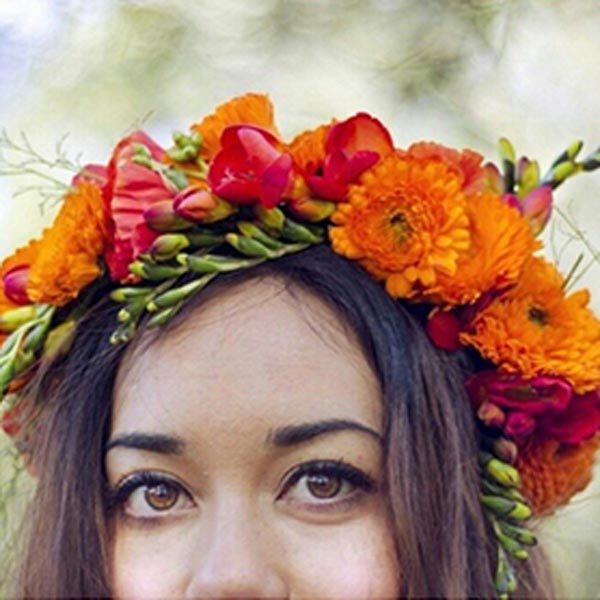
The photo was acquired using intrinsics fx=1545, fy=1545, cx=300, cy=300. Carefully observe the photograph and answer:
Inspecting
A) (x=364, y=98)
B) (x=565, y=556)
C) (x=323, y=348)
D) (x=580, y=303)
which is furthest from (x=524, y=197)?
(x=364, y=98)

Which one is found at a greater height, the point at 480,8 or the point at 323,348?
the point at 480,8

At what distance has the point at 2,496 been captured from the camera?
280cm

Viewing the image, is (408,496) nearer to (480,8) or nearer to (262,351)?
(262,351)

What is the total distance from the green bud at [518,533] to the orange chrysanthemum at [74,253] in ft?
2.52

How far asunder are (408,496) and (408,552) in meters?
0.08

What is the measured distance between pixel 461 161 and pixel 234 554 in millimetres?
754

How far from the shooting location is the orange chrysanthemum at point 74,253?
8.23 feet

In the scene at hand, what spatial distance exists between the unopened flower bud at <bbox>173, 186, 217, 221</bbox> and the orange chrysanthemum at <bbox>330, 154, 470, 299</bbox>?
0.20 m

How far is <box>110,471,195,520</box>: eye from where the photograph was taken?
2385mm

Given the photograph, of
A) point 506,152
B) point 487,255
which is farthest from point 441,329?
point 506,152

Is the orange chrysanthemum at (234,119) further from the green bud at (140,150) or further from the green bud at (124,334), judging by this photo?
the green bud at (124,334)

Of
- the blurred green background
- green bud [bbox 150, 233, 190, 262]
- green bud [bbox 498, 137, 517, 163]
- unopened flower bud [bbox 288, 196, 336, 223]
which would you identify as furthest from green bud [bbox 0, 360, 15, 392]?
the blurred green background

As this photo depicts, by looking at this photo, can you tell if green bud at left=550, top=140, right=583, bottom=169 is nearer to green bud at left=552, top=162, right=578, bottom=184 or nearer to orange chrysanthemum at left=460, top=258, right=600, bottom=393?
green bud at left=552, top=162, right=578, bottom=184

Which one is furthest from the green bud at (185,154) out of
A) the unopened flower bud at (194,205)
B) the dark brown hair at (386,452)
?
the dark brown hair at (386,452)
